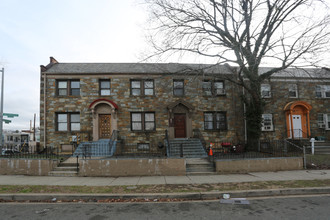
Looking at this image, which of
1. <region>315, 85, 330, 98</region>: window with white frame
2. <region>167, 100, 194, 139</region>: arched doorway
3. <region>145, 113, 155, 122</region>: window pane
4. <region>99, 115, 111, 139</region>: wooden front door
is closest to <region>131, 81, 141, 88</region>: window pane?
<region>145, 113, 155, 122</region>: window pane

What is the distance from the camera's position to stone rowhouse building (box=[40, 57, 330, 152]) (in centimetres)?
1477

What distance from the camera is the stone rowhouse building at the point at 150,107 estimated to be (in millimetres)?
14766

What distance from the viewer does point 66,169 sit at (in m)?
9.48

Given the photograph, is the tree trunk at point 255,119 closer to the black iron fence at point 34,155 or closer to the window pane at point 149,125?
the window pane at point 149,125

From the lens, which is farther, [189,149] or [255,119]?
[255,119]

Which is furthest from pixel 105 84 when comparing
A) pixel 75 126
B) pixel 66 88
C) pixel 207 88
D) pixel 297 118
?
pixel 297 118

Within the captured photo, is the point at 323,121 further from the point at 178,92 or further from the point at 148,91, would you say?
the point at 148,91

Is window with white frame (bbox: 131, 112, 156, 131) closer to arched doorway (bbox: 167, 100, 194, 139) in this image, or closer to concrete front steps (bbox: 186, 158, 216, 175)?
arched doorway (bbox: 167, 100, 194, 139)

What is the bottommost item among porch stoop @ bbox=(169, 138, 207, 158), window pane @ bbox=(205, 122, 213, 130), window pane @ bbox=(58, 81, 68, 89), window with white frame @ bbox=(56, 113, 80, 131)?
porch stoop @ bbox=(169, 138, 207, 158)

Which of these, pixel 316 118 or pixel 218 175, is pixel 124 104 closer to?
pixel 218 175

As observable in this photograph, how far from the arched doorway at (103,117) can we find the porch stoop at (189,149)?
5.07m

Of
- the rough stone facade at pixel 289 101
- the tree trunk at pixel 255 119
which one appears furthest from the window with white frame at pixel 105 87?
the rough stone facade at pixel 289 101

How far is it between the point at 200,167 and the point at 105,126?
8616 mm

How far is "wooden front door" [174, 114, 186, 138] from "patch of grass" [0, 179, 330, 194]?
8341mm
